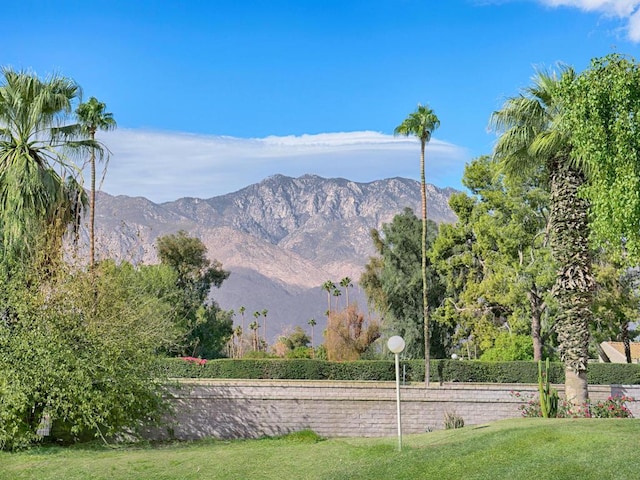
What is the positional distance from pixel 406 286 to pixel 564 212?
2914 centimetres

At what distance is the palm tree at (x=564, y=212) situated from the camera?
2212 cm

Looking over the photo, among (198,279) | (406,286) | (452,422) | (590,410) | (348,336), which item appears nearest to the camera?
(590,410)

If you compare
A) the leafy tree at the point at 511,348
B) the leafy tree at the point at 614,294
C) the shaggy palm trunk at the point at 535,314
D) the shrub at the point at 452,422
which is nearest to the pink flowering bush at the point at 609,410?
the shrub at the point at 452,422

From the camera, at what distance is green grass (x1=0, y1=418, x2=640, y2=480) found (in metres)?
14.0

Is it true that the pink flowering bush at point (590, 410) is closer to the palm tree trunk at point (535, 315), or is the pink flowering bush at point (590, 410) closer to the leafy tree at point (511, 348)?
the palm tree trunk at point (535, 315)

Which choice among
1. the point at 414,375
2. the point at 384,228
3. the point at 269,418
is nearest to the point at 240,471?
the point at 269,418

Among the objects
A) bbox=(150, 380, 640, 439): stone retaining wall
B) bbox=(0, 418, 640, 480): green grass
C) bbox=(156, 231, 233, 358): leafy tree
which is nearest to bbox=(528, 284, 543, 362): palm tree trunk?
bbox=(150, 380, 640, 439): stone retaining wall

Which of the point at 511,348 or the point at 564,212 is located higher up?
the point at 564,212

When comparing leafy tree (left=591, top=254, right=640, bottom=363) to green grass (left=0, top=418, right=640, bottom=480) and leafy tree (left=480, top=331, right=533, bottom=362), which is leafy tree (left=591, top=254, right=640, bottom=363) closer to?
leafy tree (left=480, top=331, right=533, bottom=362)

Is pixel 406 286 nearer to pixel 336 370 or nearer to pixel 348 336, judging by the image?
pixel 336 370

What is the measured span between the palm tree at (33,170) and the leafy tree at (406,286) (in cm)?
3013

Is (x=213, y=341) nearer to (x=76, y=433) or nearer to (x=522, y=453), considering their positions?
(x=76, y=433)

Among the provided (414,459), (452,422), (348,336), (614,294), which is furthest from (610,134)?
(348,336)

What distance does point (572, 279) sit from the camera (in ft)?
72.7
